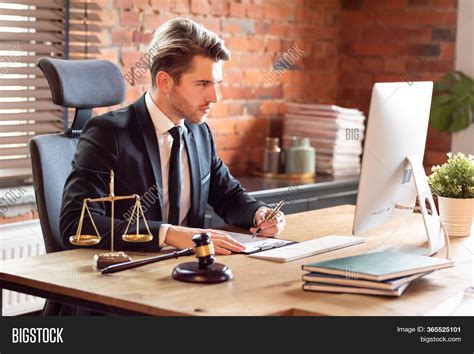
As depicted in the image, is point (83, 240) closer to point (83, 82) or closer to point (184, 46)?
point (83, 82)

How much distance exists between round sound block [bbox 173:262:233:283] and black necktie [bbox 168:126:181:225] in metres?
0.63

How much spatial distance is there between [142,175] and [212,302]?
854 millimetres

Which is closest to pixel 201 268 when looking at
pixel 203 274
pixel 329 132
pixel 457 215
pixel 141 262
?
pixel 203 274

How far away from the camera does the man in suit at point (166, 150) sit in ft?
8.53

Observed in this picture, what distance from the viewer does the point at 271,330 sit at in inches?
74.8

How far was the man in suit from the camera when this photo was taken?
260 centimetres

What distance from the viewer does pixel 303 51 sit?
4730 mm

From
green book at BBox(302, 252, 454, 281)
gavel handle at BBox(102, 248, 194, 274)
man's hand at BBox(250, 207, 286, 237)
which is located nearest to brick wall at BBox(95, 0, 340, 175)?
man's hand at BBox(250, 207, 286, 237)

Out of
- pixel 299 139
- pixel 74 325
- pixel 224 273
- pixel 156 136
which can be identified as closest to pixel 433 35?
pixel 299 139

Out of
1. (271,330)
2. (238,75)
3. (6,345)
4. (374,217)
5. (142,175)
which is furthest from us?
(238,75)

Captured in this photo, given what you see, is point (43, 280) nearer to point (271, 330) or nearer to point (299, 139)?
point (271, 330)

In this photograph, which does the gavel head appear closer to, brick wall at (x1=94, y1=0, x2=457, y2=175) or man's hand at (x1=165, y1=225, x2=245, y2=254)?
man's hand at (x1=165, y1=225, x2=245, y2=254)

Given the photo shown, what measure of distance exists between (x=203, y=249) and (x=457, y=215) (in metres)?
1.03

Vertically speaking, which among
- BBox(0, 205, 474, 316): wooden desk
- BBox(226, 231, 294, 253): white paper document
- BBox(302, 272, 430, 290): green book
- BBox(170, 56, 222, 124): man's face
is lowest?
BBox(0, 205, 474, 316): wooden desk
